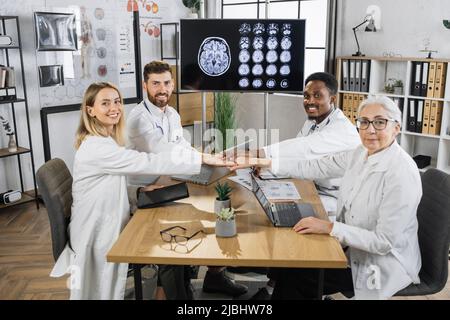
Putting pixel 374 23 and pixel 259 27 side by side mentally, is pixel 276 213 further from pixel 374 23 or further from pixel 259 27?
pixel 374 23

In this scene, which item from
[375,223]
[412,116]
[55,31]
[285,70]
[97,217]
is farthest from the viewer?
[55,31]

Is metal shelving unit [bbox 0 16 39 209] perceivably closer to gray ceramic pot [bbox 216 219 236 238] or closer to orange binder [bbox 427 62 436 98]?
gray ceramic pot [bbox 216 219 236 238]

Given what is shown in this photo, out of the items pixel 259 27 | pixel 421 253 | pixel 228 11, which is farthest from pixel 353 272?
pixel 228 11

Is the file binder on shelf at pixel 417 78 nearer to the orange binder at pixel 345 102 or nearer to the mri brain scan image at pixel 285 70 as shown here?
the orange binder at pixel 345 102

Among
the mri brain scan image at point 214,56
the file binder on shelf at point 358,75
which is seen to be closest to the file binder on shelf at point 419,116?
the file binder on shelf at point 358,75

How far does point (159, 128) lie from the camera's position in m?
2.96

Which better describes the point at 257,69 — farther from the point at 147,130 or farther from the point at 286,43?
the point at 147,130

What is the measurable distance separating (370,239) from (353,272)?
20 cm

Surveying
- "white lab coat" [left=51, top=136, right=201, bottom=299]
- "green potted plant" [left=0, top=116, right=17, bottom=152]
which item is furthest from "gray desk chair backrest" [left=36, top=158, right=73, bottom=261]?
"green potted plant" [left=0, top=116, right=17, bottom=152]

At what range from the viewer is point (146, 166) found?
2273 mm

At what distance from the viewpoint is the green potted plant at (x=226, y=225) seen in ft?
6.01

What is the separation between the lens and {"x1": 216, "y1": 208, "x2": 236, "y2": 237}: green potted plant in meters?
1.83

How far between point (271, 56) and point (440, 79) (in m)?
1.59

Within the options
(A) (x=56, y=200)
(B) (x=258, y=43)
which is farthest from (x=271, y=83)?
(A) (x=56, y=200)
